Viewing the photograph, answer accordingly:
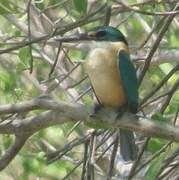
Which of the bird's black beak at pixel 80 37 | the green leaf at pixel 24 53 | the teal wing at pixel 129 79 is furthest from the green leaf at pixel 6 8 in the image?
the teal wing at pixel 129 79

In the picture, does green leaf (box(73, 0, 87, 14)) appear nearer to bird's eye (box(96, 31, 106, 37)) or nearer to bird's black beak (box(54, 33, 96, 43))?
bird's black beak (box(54, 33, 96, 43))

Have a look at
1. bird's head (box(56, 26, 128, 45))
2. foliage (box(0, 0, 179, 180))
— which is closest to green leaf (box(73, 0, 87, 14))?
foliage (box(0, 0, 179, 180))

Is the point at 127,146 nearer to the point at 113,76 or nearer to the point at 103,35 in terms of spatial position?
the point at 113,76

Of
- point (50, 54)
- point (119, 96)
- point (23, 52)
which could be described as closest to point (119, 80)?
point (119, 96)

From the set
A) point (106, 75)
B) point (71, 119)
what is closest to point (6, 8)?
point (106, 75)

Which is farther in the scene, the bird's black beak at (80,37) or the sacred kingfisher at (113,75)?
the sacred kingfisher at (113,75)

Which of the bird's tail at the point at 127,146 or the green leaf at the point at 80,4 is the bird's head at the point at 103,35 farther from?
the bird's tail at the point at 127,146

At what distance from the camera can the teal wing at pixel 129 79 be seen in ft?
13.1

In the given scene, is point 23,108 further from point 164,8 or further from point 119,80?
point 164,8

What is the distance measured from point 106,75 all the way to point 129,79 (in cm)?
14

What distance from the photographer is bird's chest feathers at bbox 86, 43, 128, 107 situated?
4.02m

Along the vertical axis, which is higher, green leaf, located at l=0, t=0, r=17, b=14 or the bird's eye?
green leaf, located at l=0, t=0, r=17, b=14

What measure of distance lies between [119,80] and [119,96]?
99 mm

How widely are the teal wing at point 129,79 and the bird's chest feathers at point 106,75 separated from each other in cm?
4
